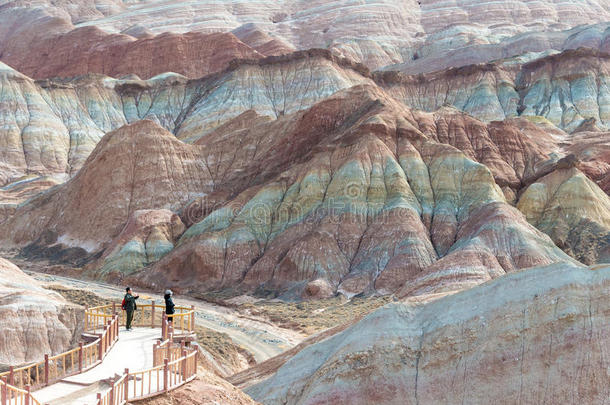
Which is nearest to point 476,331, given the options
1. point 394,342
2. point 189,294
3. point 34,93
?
point 394,342

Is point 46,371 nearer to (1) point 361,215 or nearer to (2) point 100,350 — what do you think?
(2) point 100,350

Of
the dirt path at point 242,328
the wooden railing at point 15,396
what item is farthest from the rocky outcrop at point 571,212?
the wooden railing at point 15,396

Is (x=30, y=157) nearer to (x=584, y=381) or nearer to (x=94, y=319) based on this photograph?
(x=94, y=319)

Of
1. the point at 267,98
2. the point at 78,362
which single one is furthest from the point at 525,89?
the point at 78,362

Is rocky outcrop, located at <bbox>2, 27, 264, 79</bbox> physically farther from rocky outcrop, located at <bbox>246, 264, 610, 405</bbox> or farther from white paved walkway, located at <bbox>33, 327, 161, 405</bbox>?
rocky outcrop, located at <bbox>246, 264, 610, 405</bbox>

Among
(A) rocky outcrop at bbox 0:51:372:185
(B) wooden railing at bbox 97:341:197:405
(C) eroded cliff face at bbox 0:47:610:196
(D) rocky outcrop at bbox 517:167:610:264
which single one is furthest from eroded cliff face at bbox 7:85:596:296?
(B) wooden railing at bbox 97:341:197:405

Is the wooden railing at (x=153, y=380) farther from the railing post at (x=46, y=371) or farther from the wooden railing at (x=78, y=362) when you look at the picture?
the railing post at (x=46, y=371)
